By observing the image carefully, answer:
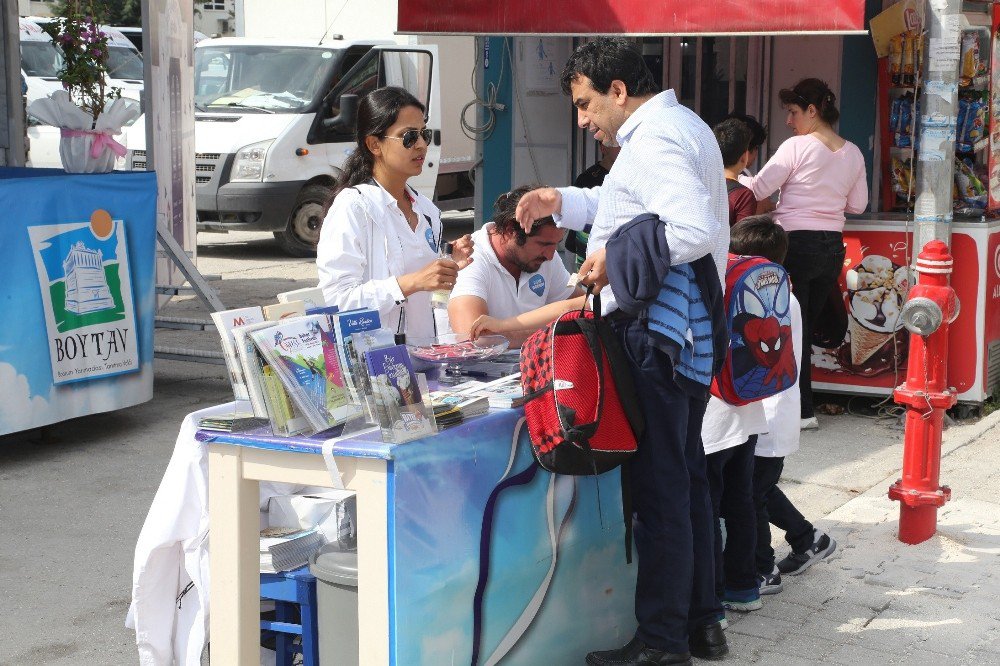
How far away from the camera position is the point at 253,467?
306 cm

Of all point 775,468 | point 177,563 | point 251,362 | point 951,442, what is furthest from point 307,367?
point 951,442

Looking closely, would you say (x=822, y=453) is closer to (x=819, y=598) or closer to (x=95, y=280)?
(x=819, y=598)

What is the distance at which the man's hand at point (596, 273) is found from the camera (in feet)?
11.0

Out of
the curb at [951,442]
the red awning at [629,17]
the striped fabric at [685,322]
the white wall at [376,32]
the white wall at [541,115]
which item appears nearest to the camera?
the striped fabric at [685,322]

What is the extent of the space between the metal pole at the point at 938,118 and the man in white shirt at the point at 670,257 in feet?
10.5

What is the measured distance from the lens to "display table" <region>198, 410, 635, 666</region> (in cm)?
291

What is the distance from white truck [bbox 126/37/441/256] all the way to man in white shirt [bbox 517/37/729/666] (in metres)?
8.81

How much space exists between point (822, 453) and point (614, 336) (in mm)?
3335

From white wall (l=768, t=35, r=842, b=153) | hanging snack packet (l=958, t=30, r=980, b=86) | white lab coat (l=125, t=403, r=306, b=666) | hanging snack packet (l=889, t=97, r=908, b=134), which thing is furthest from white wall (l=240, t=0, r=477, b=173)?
white lab coat (l=125, t=403, r=306, b=666)

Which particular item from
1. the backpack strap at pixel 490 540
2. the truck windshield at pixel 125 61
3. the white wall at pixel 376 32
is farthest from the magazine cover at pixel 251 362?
the truck windshield at pixel 125 61

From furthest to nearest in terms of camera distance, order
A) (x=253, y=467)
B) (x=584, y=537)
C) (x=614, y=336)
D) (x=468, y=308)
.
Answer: (x=468, y=308)
(x=584, y=537)
(x=614, y=336)
(x=253, y=467)

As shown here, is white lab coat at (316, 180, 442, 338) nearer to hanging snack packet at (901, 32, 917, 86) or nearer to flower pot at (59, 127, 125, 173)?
flower pot at (59, 127, 125, 173)

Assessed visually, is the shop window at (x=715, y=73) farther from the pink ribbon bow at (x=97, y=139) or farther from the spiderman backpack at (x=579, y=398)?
the spiderman backpack at (x=579, y=398)

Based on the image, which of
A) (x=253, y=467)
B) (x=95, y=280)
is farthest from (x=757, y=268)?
(x=95, y=280)
